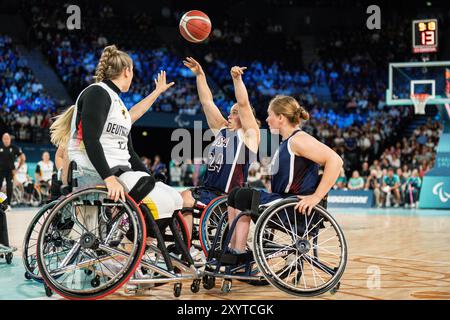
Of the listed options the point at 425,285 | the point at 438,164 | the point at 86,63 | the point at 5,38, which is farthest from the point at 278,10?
the point at 425,285

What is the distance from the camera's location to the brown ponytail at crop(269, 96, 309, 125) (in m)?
4.51

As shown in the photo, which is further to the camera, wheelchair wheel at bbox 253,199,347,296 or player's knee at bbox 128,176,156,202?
wheelchair wheel at bbox 253,199,347,296

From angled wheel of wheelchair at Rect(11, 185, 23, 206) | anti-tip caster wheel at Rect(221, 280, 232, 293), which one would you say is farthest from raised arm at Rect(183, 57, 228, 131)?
angled wheel of wheelchair at Rect(11, 185, 23, 206)

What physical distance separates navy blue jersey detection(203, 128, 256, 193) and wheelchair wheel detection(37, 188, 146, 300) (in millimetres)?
1585

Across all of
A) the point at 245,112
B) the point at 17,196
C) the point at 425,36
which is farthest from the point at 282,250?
the point at 17,196

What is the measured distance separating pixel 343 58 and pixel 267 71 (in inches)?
140

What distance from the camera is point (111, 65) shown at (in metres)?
4.13

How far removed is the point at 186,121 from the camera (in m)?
20.9

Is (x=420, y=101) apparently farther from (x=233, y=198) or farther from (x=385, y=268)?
(x=233, y=198)

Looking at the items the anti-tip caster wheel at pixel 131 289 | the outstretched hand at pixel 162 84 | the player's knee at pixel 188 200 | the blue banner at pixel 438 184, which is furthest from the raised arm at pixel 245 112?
the blue banner at pixel 438 184

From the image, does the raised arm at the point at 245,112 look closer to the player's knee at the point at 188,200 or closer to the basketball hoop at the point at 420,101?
the player's knee at the point at 188,200

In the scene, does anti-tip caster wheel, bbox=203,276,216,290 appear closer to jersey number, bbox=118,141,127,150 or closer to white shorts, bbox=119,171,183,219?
white shorts, bbox=119,171,183,219

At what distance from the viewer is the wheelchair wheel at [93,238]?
12.0 ft

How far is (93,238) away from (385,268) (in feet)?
9.79
